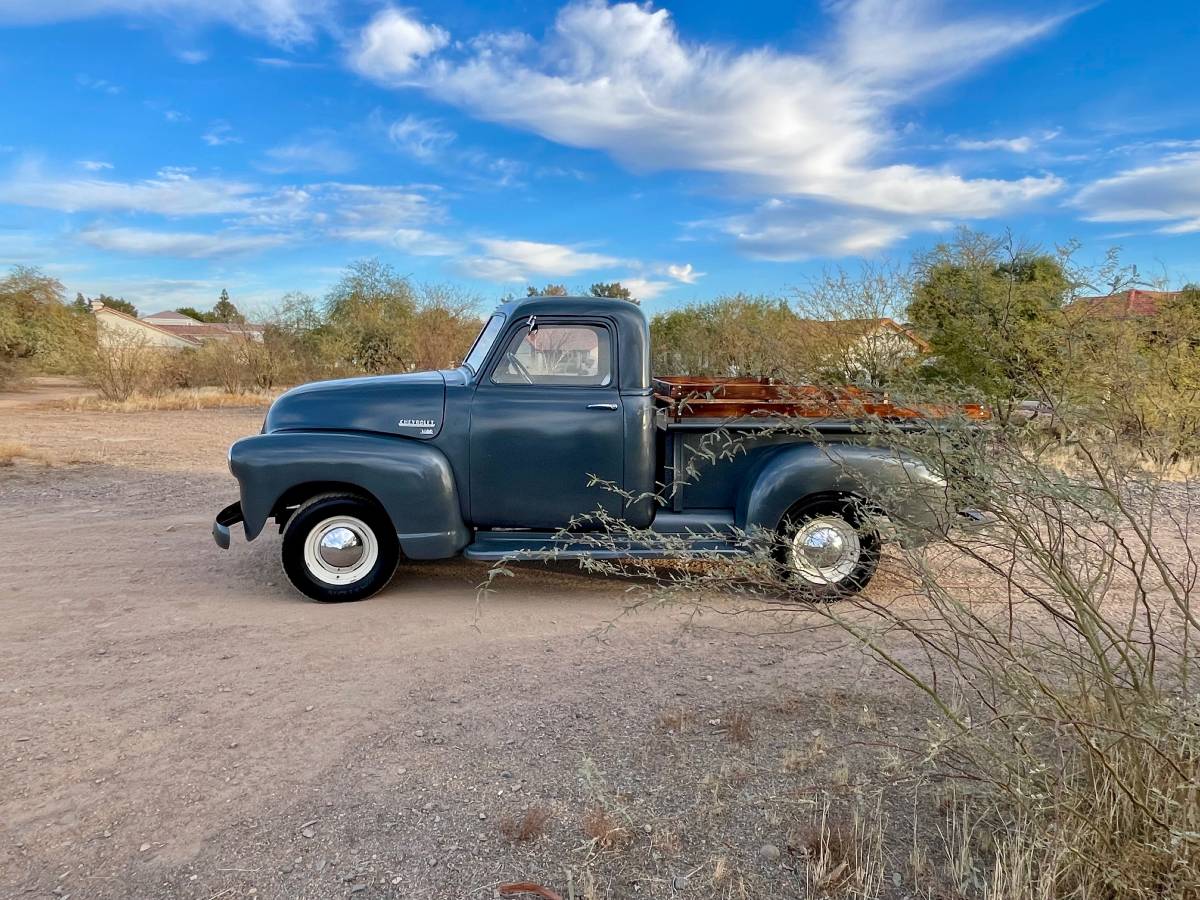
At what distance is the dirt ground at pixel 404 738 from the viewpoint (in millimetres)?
2373

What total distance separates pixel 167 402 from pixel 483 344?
17651 millimetres

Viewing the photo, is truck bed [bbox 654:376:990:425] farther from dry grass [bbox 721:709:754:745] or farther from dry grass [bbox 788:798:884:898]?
dry grass [bbox 788:798:884:898]

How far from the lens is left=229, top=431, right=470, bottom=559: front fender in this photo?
4.76 meters

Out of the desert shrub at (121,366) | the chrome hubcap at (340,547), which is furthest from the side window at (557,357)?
the desert shrub at (121,366)

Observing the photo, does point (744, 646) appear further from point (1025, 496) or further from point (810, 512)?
point (1025, 496)

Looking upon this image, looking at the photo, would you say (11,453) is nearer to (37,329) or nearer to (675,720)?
(675,720)

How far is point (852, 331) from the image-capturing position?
1208 cm

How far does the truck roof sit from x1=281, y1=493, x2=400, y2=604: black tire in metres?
1.62

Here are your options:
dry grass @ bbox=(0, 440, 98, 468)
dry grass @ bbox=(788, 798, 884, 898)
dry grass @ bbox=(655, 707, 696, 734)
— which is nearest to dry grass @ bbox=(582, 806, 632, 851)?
dry grass @ bbox=(788, 798, 884, 898)

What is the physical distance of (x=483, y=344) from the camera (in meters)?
5.33

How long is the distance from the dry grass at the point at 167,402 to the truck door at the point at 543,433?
17.3 meters

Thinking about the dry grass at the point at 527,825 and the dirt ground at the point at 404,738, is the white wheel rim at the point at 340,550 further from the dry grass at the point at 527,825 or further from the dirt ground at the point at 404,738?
the dry grass at the point at 527,825

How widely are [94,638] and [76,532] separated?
9.97 feet

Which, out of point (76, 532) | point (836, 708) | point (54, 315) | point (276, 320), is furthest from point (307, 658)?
point (54, 315)
